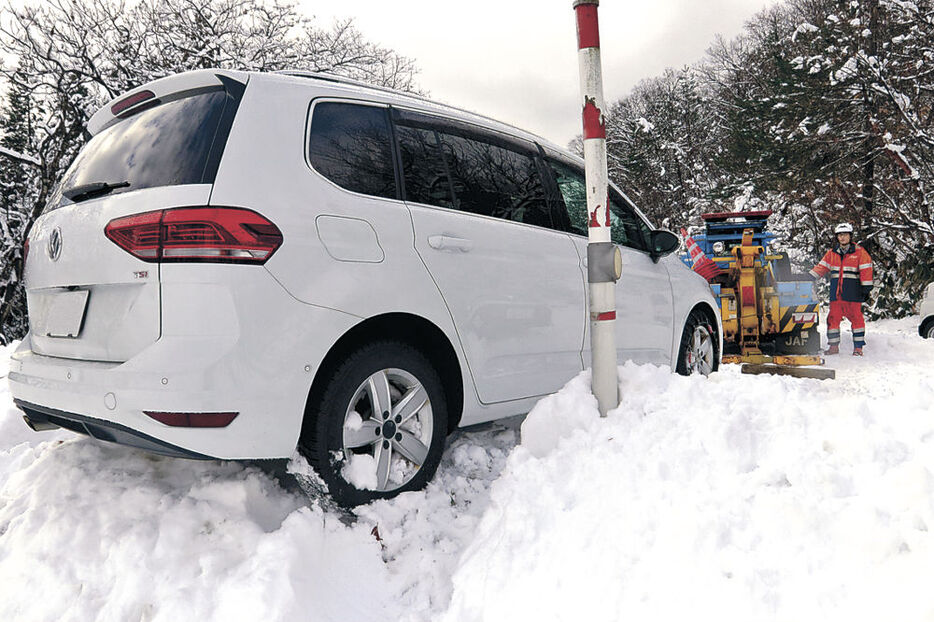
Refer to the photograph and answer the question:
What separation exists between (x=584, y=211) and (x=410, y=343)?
5.91ft

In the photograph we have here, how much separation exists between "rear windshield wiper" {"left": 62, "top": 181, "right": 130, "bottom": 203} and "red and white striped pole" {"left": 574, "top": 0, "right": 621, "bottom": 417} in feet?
6.89

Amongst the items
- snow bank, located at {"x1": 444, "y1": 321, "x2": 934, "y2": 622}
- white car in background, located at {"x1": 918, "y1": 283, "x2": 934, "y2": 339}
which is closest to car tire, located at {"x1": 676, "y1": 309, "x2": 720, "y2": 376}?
snow bank, located at {"x1": 444, "y1": 321, "x2": 934, "y2": 622}

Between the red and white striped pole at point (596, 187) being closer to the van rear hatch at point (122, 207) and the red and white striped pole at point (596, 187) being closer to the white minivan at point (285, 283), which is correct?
the white minivan at point (285, 283)

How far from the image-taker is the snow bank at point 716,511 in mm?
1628

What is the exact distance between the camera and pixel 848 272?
983 centimetres

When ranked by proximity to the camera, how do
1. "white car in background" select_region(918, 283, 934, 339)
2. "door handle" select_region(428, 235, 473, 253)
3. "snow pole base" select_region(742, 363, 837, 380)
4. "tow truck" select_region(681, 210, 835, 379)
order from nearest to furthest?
1. "door handle" select_region(428, 235, 473, 253)
2. "snow pole base" select_region(742, 363, 837, 380)
3. "tow truck" select_region(681, 210, 835, 379)
4. "white car in background" select_region(918, 283, 934, 339)

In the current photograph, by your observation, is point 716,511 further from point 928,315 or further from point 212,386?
point 928,315

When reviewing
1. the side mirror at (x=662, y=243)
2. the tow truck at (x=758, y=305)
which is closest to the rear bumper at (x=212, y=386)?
the side mirror at (x=662, y=243)

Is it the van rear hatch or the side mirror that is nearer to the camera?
the van rear hatch

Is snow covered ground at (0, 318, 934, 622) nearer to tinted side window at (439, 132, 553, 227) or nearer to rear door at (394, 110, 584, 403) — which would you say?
rear door at (394, 110, 584, 403)

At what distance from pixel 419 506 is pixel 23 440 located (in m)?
2.83

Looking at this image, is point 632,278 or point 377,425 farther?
point 632,278

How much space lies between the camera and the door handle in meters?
2.89

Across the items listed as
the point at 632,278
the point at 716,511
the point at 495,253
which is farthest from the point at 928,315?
the point at 716,511
